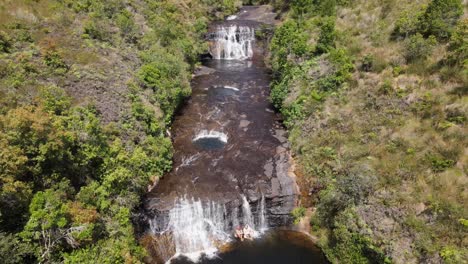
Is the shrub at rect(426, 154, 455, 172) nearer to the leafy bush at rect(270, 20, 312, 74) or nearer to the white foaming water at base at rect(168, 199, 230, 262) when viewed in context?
the white foaming water at base at rect(168, 199, 230, 262)

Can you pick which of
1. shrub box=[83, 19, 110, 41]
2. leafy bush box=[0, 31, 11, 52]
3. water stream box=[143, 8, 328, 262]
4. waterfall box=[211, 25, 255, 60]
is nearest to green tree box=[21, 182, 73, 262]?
water stream box=[143, 8, 328, 262]

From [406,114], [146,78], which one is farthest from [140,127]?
[406,114]

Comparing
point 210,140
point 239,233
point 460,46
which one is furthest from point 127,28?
point 460,46

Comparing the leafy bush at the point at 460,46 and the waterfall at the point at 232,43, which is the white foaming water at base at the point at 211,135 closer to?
the leafy bush at the point at 460,46

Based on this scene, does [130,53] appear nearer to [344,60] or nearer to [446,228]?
[344,60]

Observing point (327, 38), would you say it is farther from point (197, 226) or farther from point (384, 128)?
point (197, 226)

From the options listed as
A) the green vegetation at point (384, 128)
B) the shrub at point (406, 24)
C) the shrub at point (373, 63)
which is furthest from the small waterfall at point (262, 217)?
the shrub at point (406, 24)
